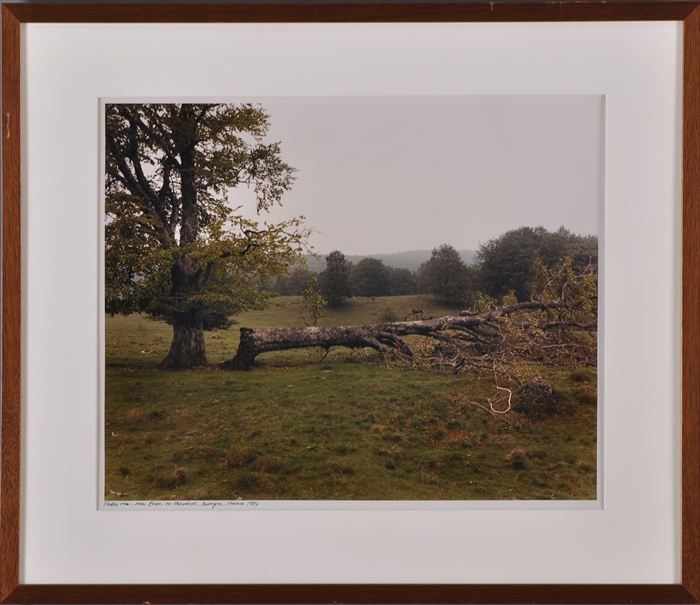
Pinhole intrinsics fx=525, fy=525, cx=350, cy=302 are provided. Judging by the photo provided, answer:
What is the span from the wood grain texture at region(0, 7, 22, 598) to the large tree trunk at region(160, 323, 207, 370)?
34 centimetres

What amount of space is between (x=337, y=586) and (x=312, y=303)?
65cm

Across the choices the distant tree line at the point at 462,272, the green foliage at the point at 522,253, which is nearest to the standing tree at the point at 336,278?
the distant tree line at the point at 462,272

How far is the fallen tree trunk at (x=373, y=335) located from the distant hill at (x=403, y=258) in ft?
0.45

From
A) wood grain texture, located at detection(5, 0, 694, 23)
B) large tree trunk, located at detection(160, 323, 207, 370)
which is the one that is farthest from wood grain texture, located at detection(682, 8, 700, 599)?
large tree trunk, located at detection(160, 323, 207, 370)

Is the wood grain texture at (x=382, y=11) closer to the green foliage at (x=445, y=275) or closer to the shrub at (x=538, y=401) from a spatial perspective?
the green foliage at (x=445, y=275)

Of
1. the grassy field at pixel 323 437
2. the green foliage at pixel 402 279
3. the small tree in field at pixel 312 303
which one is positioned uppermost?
the green foliage at pixel 402 279

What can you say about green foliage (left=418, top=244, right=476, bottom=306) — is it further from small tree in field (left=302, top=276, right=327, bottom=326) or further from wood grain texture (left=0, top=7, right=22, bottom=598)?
wood grain texture (left=0, top=7, right=22, bottom=598)

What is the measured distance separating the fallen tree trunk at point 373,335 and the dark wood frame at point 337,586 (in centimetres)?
43

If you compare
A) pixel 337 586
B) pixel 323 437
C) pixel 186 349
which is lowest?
pixel 337 586

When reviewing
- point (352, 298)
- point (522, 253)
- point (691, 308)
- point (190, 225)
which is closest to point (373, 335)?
point (352, 298)

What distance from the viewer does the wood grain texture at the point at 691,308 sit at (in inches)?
46.8

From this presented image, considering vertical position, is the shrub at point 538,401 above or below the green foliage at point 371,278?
below

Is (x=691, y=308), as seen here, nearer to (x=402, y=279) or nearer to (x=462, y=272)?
(x=462, y=272)

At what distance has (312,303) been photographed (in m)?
1.26
